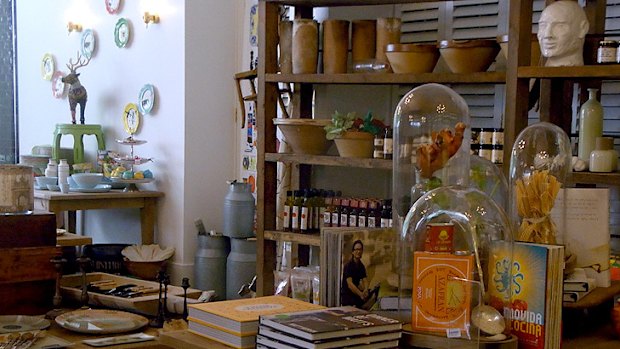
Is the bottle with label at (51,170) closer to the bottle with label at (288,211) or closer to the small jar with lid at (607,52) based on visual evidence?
the bottle with label at (288,211)

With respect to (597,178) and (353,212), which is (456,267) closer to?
(597,178)

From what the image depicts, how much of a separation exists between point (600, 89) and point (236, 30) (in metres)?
2.90

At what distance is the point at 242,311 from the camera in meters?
1.75

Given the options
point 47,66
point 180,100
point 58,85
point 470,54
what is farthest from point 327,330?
point 47,66

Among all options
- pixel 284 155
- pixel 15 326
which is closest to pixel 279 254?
pixel 284 155

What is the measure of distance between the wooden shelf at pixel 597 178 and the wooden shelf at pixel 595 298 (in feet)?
3.59

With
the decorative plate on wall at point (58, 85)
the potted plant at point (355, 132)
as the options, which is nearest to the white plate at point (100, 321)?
the potted plant at point (355, 132)

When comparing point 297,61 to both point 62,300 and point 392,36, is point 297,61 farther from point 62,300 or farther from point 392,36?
point 62,300

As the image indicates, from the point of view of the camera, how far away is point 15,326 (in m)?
2.37

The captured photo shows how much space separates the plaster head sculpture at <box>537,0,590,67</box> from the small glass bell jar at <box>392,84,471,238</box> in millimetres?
1250

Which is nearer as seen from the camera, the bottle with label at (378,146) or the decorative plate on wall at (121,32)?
the bottle with label at (378,146)

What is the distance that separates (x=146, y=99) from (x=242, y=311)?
4.31 m

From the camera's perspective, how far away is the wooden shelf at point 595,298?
1.96 m

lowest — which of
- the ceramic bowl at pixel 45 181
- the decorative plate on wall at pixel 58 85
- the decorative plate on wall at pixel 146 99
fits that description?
the ceramic bowl at pixel 45 181
